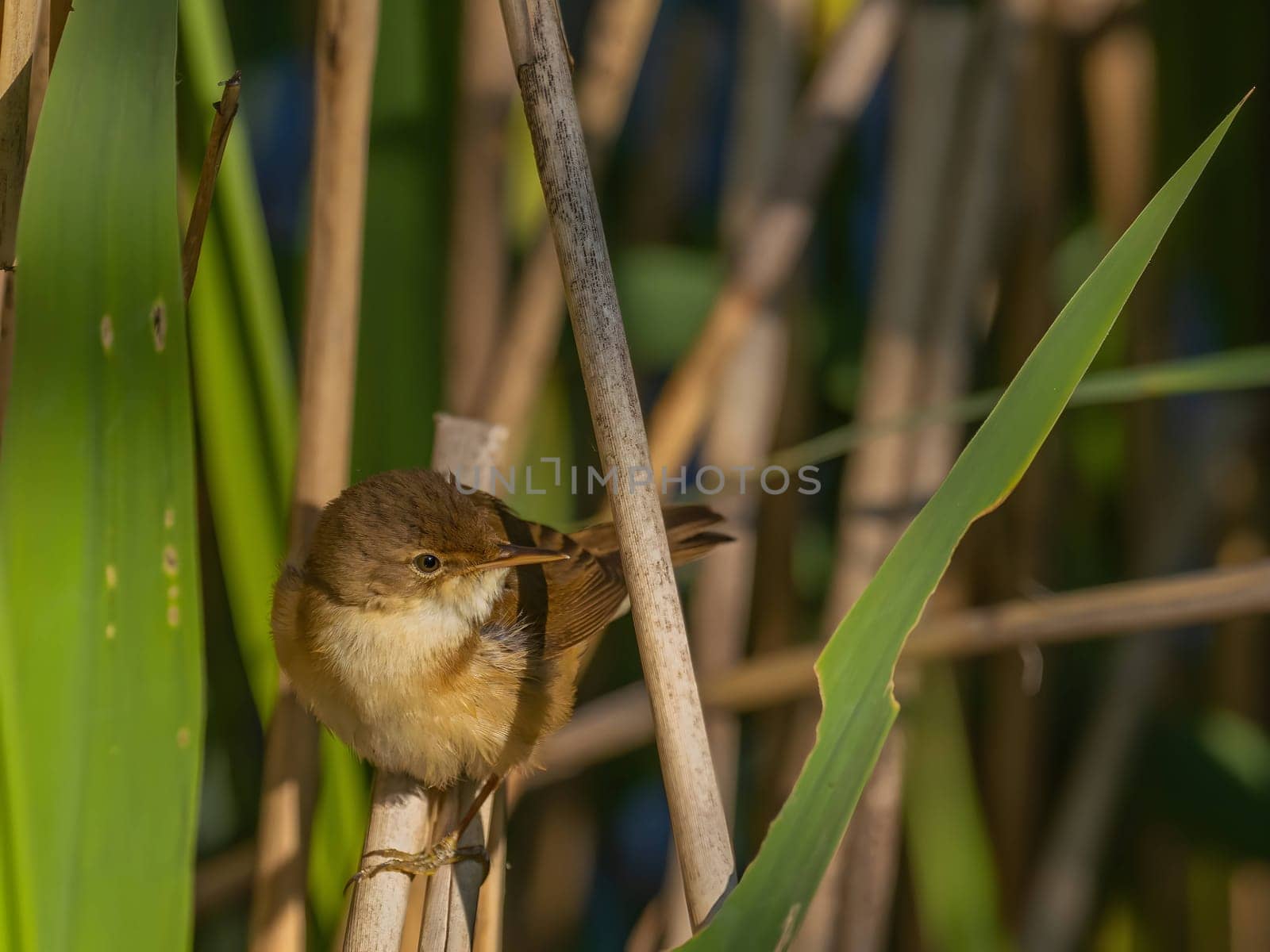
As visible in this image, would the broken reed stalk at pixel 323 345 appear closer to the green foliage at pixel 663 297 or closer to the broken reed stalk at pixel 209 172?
the broken reed stalk at pixel 209 172

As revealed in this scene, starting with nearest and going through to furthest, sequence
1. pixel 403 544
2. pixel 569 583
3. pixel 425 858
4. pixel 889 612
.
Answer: pixel 889 612
pixel 425 858
pixel 403 544
pixel 569 583

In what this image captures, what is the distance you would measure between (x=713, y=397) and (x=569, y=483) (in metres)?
0.31

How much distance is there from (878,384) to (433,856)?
0.99 metres

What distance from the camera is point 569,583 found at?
5.12ft

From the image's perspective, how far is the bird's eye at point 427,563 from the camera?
54.6 inches

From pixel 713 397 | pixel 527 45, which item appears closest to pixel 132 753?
pixel 527 45

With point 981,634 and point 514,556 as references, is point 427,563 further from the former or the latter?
point 981,634

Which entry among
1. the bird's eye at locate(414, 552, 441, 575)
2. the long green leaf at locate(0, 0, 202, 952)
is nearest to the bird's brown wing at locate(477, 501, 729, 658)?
the bird's eye at locate(414, 552, 441, 575)

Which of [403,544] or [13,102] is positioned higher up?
[13,102]

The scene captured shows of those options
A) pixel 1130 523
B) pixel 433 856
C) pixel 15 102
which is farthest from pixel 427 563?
pixel 1130 523

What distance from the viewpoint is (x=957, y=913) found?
1.80m

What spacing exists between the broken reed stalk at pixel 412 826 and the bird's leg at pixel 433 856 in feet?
0.04

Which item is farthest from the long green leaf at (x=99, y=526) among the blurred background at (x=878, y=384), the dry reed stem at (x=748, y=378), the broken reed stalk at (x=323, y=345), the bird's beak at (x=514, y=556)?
the dry reed stem at (x=748, y=378)

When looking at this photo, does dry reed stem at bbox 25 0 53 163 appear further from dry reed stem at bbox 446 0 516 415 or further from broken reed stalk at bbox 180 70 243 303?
dry reed stem at bbox 446 0 516 415
